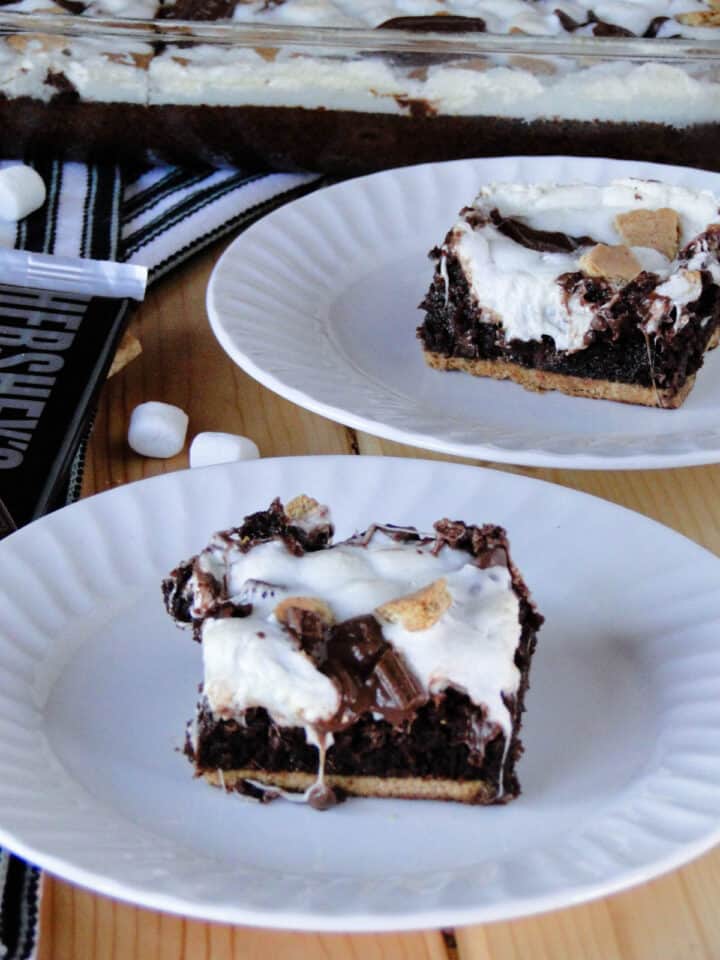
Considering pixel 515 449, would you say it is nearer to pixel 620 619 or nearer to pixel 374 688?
pixel 620 619

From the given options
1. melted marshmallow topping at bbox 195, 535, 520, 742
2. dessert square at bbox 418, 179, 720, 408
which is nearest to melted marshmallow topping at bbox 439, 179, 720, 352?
dessert square at bbox 418, 179, 720, 408

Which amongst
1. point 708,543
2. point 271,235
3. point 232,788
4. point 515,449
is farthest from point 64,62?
point 232,788

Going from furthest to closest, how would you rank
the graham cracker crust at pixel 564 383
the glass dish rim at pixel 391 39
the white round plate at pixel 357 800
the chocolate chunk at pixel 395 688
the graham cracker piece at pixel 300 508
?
1. the glass dish rim at pixel 391 39
2. the graham cracker crust at pixel 564 383
3. the graham cracker piece at pixel 300 508
4. the chocolate chunk at pixel 395 688
5. the white round plate at pixel 357 800

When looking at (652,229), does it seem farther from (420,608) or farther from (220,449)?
(420,608)

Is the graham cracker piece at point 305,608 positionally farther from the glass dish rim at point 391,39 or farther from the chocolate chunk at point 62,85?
the chocolate chunk at point 62,85

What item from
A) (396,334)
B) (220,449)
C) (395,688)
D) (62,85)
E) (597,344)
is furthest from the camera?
(62,85)

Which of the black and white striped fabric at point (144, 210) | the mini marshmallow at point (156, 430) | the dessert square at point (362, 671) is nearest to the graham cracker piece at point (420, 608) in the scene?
the dessert square at point (362, 671)

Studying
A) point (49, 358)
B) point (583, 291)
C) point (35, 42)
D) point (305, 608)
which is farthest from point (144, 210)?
point (305, 608)
